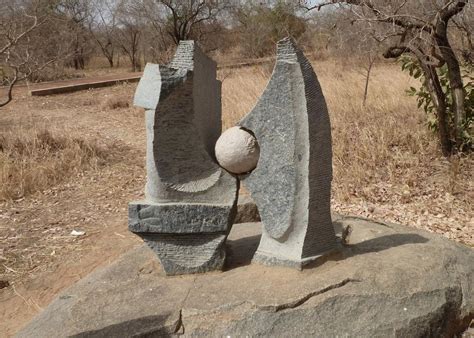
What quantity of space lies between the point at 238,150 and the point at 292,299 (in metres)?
0.95

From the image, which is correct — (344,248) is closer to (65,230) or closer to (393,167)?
(393,167)

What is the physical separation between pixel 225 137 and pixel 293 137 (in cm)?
44

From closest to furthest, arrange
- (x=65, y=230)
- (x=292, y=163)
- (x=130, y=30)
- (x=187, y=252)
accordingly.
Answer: (x=292, y=163) < (x=187, y=252) < (x=65, y=230) < (x=130, y=30)

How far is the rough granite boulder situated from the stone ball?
66 centimetres

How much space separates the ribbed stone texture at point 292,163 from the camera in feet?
10.6

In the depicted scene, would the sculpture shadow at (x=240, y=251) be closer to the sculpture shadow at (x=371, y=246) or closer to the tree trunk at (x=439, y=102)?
the sculpture shadow at (x=371, y=246)

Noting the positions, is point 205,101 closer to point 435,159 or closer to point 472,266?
point 472,266

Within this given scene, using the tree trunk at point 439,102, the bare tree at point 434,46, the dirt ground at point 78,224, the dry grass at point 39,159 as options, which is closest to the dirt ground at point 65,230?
the dirt ground at point 78,224

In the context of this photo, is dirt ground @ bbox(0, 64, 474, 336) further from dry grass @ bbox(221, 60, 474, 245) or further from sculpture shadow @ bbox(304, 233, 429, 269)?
sculpture shadow @ bbox(304, 233, 429, 269)

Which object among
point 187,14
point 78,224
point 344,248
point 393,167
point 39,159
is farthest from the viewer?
point 187,14

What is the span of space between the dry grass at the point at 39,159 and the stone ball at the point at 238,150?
417 centimetres

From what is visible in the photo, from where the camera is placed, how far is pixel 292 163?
3268 millimetres

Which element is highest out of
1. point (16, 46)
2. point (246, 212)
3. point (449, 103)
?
point (16, 46)

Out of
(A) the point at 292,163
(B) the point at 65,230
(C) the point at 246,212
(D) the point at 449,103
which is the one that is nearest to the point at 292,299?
(A) the point at 292,163
